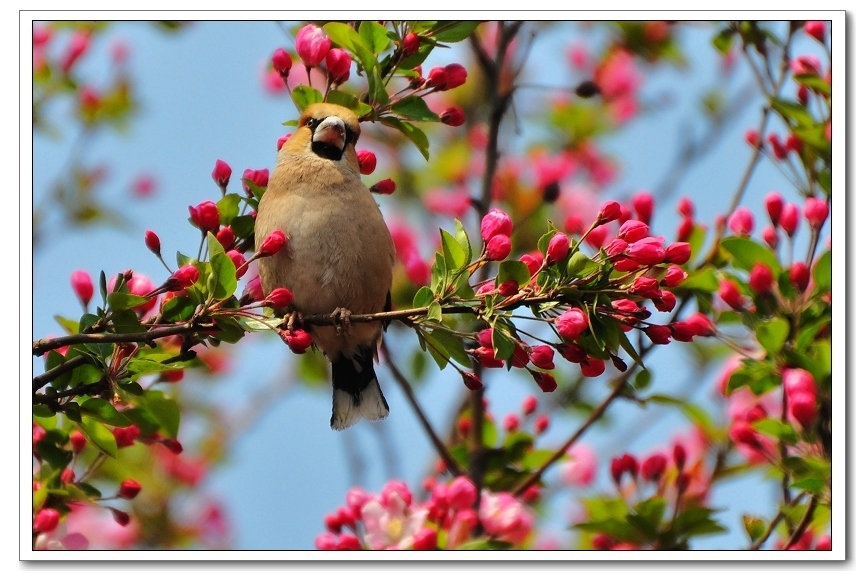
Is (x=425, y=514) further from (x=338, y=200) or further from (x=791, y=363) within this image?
(x=791, y=363)

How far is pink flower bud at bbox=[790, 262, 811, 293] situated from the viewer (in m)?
3.03

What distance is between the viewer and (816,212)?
302cm

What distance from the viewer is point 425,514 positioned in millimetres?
2910

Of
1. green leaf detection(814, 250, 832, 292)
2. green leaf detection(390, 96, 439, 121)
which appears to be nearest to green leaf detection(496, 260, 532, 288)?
green leaf detection(390, 96, 439, 121)

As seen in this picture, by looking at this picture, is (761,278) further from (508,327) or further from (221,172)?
(221,172)

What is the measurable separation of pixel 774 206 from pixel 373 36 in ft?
4.38

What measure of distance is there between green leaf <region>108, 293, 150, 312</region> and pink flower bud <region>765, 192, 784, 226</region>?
191cm

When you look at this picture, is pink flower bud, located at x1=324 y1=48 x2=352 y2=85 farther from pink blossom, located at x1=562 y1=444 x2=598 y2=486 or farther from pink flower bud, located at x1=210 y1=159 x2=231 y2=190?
pink blossom, located at x1=562 y1=444 x2=598 y2=486

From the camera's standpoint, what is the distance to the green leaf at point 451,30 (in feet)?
9.53

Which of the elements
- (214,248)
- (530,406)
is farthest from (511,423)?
(214,248)
